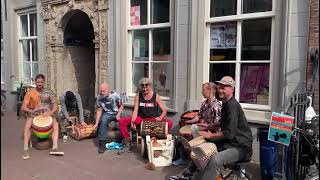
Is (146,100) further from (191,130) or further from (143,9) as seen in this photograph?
(143,9)

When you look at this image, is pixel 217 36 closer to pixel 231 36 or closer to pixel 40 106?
pixel 231 36

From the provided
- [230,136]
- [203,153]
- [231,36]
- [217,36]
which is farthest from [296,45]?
[203,153]

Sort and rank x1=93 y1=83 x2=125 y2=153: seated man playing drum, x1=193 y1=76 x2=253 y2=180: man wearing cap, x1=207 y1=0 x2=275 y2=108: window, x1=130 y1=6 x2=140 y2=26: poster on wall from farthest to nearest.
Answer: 1. x1=130 y1=6 x2=140 y2=26: poster on wall
2. x1=93 y1=83 x2=125 y2=153: seated man playing drum
3. x1=207 y1=0 x2=275 y2=108: window
4. x1=193 y1=76 x2=253 y2=180: man wearing cap

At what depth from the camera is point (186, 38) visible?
704 centimetres

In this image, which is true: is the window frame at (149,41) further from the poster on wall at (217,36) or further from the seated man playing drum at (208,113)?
the seated man playing drum at (208,113)

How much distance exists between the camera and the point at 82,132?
24.5 feet

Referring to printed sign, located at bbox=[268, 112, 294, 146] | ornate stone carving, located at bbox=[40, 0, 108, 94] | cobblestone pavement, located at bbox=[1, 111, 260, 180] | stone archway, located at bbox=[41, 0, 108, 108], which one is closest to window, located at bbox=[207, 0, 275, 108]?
cobblestone pavement, located at bbox=[1, 111, 260, 180]

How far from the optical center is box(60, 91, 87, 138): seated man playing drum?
25.3 ft

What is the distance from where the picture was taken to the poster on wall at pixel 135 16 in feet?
27.2

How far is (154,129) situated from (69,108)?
3062mm

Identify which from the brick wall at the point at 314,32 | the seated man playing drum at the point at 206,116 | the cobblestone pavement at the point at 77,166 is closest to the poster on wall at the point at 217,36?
the seated man playing drum at the point at 206,116

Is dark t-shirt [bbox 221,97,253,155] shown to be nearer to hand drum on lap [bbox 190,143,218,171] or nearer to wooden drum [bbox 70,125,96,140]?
hand drum on lap [bbox 190,143,218,171]

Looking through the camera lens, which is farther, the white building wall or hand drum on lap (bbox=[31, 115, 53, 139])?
hand drum on lap (bbox=[31, 115, 53, 139])

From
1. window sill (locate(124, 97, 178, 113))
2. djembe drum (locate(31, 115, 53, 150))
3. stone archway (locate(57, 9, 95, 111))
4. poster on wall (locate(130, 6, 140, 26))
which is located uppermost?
poster on wall (locate(130, 6, 140, 26))
